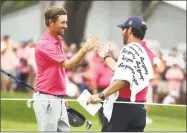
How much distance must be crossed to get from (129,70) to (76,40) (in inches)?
793

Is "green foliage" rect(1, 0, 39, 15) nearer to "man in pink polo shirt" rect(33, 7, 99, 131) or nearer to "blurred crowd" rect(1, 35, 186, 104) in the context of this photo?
"blurred crowd" rect(1, 35, 186, 104)

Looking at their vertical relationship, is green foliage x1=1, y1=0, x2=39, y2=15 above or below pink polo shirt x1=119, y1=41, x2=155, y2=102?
above

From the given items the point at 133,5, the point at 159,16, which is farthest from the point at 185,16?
the point at 133,5

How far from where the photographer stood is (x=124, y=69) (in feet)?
25.3

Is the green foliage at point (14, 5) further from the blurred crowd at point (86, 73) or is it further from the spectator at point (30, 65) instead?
the spectator at point (30, 65)

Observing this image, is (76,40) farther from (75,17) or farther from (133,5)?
(133,5)

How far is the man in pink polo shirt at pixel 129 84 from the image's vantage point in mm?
7711

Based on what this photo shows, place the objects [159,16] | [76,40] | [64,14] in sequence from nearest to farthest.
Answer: [64,14] < [76,40] < [159,16]

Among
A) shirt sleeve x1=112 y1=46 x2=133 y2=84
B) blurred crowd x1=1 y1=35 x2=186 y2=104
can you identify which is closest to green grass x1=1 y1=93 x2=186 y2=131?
blurred crowd x1=1 y1=35 x2=186 y2=104

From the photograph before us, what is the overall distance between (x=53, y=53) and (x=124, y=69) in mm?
969

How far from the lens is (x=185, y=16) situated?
1163 inches

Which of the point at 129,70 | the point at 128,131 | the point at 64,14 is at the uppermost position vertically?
the point at 64,14

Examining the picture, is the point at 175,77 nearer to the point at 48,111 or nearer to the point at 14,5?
the point at 14,5

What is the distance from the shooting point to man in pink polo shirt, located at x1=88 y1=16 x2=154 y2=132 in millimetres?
7711
